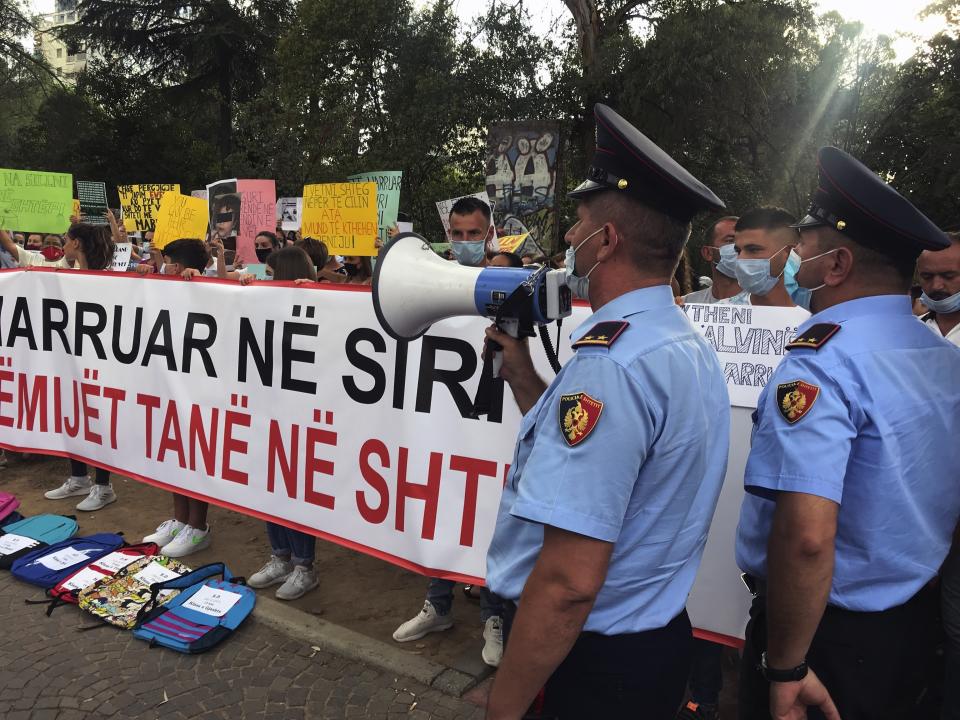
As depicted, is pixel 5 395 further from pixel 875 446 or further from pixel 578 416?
pixel 875 446

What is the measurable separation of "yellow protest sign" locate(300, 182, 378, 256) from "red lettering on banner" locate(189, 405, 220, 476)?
2221 millimetres

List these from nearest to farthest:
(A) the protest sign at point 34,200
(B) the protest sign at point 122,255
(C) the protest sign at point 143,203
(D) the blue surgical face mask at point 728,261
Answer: (D) the blue surgical face mask at point 728,261, (A) the protest sign at point 34,200, (B) the protest sign at point 122,255, (C) the protest sign at point 143,203

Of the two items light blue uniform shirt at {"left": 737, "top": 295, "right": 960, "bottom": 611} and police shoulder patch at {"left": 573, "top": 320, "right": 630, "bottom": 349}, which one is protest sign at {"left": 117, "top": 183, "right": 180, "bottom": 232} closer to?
police shoulder patch at {"left": 573, "top": 320, "right": 630, "bottom": 349}

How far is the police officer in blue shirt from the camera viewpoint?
1.55 metres

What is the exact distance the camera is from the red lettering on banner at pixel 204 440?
12.7ft

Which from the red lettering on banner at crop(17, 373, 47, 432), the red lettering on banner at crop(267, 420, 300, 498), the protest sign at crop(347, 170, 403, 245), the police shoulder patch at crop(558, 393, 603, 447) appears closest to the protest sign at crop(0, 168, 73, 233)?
the red lettering on banner at crop(17, 373, 47, 432)

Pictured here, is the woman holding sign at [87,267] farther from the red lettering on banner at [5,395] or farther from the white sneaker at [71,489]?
the red lettering on banner at [5,395]

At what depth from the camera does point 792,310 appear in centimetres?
260

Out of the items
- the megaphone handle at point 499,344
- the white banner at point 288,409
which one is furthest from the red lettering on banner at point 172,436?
the megaphone handle at point 499,344

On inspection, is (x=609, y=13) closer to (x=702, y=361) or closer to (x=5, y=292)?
(x=5, y=292)

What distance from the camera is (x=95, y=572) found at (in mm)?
3898

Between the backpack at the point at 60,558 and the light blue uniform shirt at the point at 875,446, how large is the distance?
12.2ft

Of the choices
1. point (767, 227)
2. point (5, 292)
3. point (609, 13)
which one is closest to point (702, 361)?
point (767, 227)

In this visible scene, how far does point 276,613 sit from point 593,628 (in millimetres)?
2603
